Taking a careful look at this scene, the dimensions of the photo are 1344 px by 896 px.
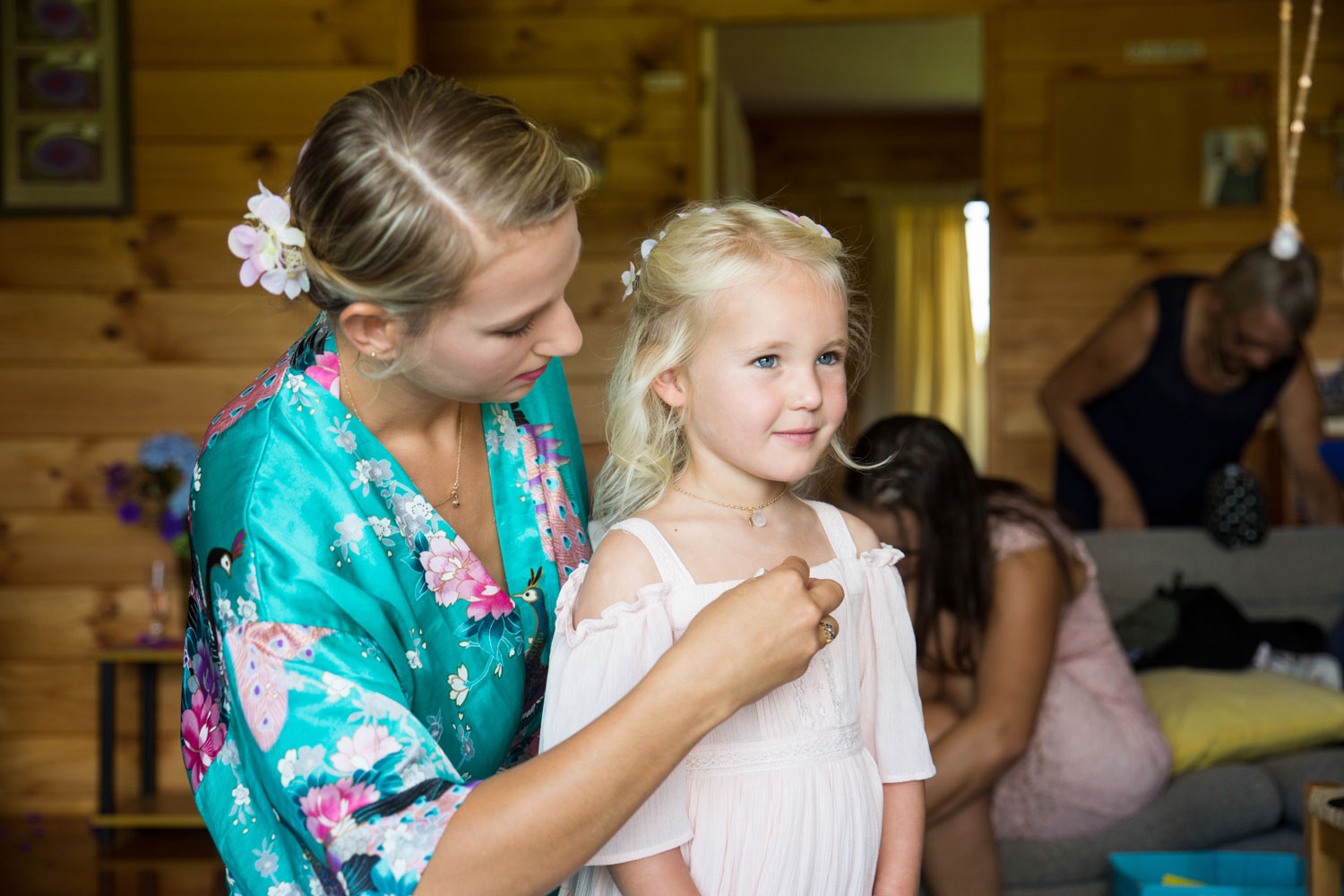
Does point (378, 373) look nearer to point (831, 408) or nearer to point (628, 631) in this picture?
point (628, 631)

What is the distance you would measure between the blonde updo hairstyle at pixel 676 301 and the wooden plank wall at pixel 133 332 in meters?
2.31

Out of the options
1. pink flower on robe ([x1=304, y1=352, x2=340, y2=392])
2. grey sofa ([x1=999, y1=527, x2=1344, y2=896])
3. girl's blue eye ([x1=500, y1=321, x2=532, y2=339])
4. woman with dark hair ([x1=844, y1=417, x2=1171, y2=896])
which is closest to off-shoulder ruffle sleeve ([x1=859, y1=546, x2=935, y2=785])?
girl's blue eye ([x1=500, y1=321, x2=532, y2=339])

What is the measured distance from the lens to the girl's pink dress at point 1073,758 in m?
2.26

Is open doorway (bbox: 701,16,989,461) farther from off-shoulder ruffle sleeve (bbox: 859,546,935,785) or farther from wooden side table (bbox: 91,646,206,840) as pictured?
off-shoulder ruffle sleeve (bbox: 859,546,935,785)

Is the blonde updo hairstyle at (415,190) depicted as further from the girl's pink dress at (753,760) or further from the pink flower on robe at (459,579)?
the girl's pink dress at (753,760)

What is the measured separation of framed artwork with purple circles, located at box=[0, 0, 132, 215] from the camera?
3496 millimetres

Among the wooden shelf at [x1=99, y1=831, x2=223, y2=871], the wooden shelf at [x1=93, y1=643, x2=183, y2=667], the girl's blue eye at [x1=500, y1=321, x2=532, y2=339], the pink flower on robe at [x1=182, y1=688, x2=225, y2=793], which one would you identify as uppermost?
the girl's blue eye at [x1=500, y1=321, x2=532, y2=339]

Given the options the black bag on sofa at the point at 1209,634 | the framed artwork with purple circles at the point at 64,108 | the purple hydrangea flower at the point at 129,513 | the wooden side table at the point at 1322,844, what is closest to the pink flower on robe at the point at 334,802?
the wooden side table at the point at 1322,844

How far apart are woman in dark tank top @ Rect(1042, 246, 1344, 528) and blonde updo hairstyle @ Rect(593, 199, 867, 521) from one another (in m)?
1.86

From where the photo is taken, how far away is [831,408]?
122cm

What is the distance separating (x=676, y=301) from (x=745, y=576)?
11.6 inches

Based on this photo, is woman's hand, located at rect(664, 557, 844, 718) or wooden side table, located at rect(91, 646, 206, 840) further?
wooden side table, located at rect(91, 646, 206, 840)

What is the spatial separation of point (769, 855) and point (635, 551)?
0.31 m

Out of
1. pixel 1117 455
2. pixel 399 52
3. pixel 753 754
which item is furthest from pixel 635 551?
pixel 399 52
